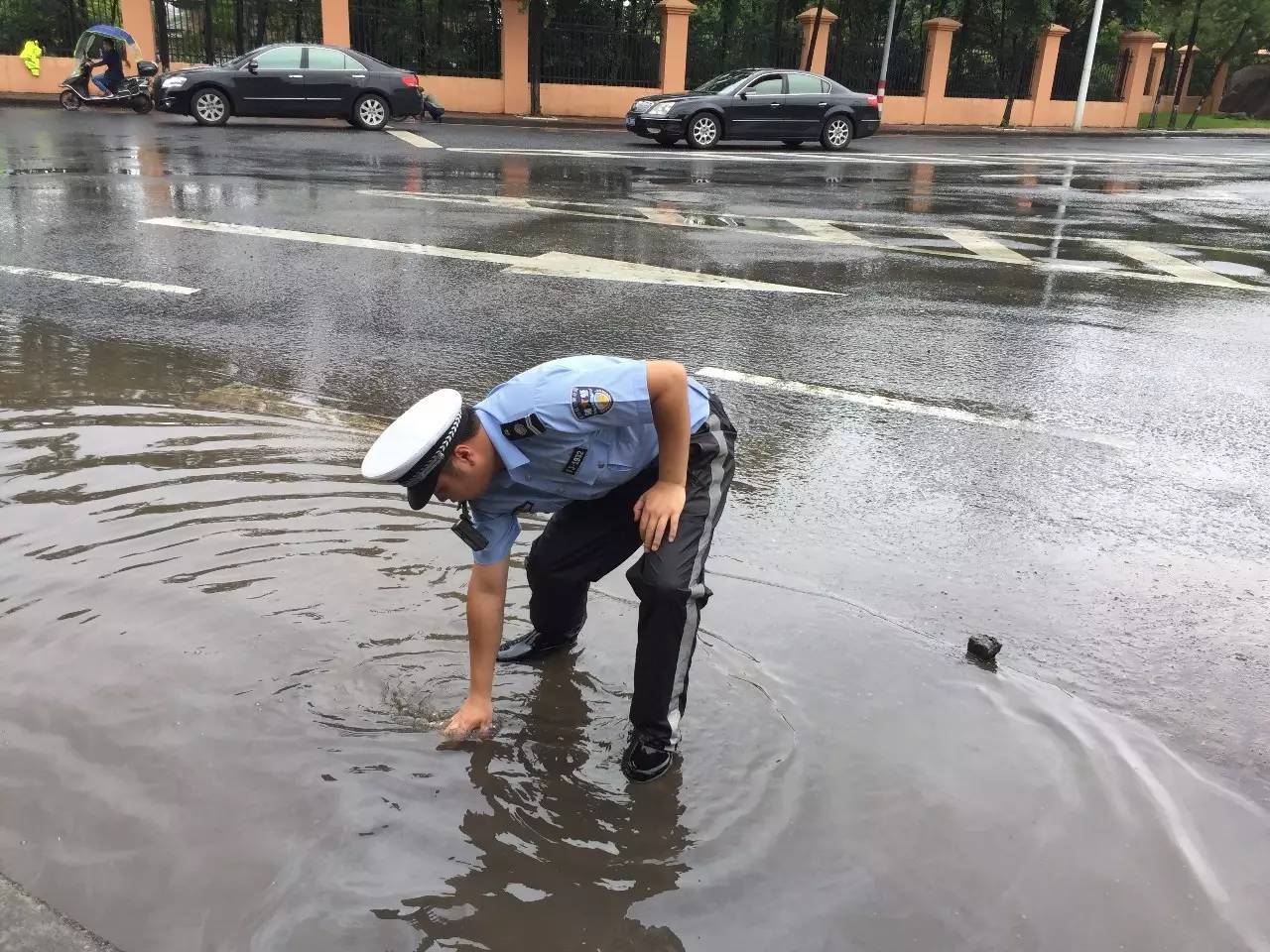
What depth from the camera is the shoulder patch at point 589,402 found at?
2498mm

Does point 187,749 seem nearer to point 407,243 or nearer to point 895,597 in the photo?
point 895,597

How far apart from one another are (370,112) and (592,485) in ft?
60.3

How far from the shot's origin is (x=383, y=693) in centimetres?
318

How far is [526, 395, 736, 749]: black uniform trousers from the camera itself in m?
2.71

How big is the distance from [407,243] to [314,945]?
7.45 m

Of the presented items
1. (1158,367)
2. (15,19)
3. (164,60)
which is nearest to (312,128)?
(164,60)

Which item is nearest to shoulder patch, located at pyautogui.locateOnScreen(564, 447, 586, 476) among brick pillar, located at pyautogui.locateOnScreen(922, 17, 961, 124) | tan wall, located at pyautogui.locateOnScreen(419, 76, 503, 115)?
tan wall, located at pyautogui.locateOnScreen(419, 76, 503, 115)

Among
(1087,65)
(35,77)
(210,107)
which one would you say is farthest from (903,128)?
(35,77)

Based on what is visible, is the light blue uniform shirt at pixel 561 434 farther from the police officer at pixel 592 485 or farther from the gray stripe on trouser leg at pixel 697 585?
the gray stripe on trouser leg at pixel 697 585

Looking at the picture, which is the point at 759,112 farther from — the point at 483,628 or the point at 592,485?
the point at 483,628

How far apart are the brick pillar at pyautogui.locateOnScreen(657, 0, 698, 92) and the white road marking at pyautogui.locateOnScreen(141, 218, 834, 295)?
19.4 metres

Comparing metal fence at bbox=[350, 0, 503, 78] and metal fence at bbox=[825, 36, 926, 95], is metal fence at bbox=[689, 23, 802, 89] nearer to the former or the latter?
metal fence at bbox=[825, 36, 926, 95]

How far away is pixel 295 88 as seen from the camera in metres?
18.7

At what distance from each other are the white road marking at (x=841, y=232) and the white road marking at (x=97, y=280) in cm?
435
